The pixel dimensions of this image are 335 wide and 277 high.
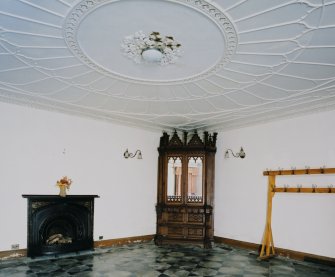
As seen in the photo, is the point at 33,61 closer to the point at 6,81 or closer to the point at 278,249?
the point at 6,81

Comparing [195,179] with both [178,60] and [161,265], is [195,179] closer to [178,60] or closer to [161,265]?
[161,265]

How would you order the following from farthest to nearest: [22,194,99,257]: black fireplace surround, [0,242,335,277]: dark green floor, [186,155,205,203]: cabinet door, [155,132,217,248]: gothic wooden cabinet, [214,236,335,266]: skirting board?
[186,155,205,203]: cabinet door → [155,132,217,248]: gothic wooden cabinet → [22,194,99,257]: black fireplace surround → [214,236,335,266]: skirting board → [0,242,335,277]: dark green floor

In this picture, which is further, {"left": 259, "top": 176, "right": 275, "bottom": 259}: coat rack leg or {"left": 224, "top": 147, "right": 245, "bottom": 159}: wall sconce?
{"left": 224, "top": 147, "right": 245, "bottom": 159}: wall sconce

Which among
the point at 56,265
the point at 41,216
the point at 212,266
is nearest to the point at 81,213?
the point at 41,216

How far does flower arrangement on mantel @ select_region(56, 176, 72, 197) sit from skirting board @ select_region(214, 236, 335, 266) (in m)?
3.98

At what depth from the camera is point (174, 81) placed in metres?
4.71

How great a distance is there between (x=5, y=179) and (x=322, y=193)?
6.12 m

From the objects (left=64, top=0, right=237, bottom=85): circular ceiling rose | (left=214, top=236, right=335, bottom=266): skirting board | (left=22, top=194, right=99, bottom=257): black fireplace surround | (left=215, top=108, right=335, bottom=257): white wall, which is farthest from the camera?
(left=22, top=194, right=99, bottom=257): black fireplace surround

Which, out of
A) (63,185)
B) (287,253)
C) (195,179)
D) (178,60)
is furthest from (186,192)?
(178,60)

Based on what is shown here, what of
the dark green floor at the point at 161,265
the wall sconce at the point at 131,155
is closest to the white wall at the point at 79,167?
the wall sconce at the point at 131,155

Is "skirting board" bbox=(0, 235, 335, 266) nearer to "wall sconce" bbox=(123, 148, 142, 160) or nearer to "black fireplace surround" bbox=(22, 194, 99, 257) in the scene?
"black fireplace surround" bbox=(22, 194, 99, 257)

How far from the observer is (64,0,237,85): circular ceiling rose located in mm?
2820

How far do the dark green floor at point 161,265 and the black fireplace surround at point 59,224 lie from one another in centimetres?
25

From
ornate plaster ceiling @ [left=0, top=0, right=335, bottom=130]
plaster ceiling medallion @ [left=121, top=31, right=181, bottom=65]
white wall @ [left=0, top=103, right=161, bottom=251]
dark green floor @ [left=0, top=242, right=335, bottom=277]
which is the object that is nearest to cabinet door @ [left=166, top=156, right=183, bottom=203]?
white wall @ [left=0, top=103, right=161, bottom=251]
